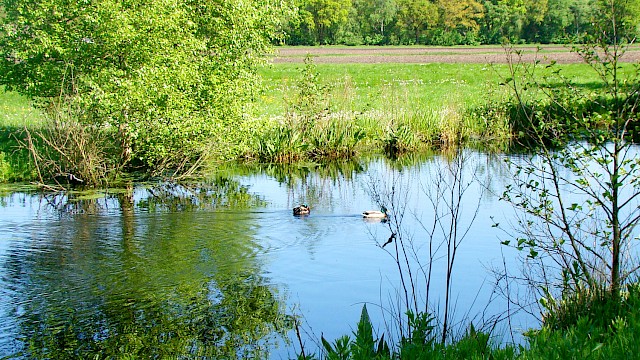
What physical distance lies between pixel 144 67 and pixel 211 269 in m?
7.80

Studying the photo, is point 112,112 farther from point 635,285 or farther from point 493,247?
point 635,285

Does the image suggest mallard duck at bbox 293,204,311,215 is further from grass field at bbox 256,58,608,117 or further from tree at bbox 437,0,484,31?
tree at bbox 437,0,484,31

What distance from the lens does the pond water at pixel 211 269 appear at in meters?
8.62

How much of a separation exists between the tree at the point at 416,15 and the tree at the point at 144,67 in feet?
203

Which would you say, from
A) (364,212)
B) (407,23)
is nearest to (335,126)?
(364,212)

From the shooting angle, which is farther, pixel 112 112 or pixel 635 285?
pixel 112 112

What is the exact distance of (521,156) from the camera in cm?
2227

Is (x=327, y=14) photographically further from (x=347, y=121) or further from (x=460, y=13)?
(x=347, y=121)

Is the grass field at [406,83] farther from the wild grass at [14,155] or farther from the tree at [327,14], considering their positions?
the tree at [327,14]

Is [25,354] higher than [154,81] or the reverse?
the reverse

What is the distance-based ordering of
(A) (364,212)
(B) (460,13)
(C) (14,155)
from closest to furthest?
1. (A) (364,212)
2. (C) (14,155)
3. (B) (460,13)

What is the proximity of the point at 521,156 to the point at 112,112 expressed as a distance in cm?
1162

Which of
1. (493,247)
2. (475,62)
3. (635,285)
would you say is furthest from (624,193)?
(475,62)

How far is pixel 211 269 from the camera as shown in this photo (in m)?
11.1
